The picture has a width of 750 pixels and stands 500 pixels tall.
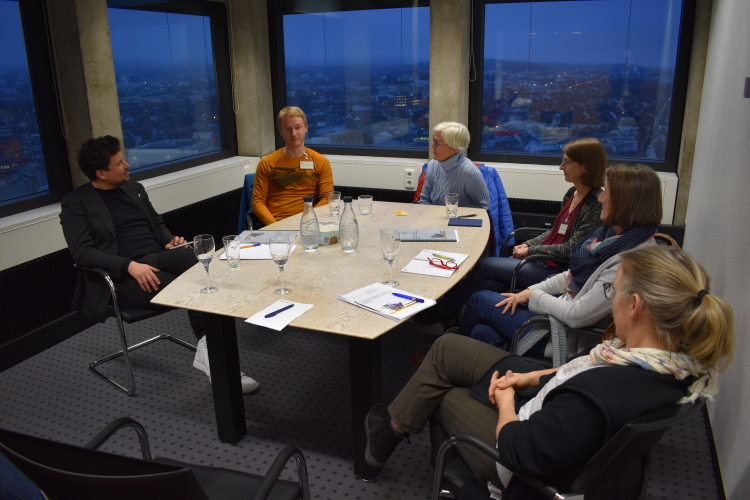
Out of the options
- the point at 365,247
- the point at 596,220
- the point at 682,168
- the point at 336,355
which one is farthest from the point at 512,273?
the point at 682,168

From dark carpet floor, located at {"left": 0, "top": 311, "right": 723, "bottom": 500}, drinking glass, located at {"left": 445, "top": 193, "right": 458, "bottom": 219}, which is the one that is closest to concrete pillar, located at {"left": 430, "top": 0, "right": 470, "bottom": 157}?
drinking glass, located at {"left": 445, "top": 193, "right": 458, "bottom": 219}

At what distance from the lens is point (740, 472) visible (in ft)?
6.61

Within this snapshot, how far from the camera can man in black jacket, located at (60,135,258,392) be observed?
3006mm

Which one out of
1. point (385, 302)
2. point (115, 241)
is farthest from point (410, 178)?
point (385, 302)

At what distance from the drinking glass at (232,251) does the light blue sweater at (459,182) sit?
5.75 ft

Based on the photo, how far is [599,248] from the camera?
2348 millimetres

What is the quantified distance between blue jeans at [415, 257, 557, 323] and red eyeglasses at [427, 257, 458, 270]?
68 cm

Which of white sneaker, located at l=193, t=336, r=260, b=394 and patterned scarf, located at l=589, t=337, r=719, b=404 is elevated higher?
patterned scarf, located at l=589, t=337, r=719, b=404

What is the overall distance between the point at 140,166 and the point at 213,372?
8.79 feet

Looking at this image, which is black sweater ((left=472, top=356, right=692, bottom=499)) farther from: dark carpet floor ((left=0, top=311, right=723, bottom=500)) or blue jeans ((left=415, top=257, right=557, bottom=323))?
blue jeans ((left=415, top=257, right=557, bottom=323))

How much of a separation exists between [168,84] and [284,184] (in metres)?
1.65

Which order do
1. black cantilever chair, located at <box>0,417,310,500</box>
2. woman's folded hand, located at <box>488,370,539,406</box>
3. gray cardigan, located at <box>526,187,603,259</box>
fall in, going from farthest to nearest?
gray cardigan, located at <box>526,187,603,259</box>
woman's folded hand, located at <box>488,370,539,406</box>
black cantilever chair, located at <box>0,417,310,500</box>

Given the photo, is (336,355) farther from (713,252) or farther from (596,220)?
(713,252)

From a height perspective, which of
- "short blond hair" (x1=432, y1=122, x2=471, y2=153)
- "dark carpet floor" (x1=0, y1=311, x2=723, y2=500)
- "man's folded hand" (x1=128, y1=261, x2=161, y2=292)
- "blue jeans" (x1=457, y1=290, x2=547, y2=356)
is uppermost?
"short blond hair" (x1=432, y1=122, x2=471, y2=153)
